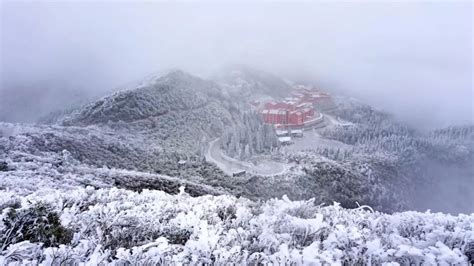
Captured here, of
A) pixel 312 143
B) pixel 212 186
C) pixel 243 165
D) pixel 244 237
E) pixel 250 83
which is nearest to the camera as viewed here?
pixel 244 237

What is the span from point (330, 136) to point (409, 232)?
30.2 metres

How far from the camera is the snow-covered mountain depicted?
3084mm

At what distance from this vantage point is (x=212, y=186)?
17281 mm

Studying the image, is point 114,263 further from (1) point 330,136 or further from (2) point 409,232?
(1) point 330,136

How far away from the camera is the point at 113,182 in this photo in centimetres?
1194

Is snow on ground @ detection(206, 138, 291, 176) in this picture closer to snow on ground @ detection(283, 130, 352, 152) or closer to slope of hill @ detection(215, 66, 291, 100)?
snow on ground @ detection(283, 130, 352, 152)

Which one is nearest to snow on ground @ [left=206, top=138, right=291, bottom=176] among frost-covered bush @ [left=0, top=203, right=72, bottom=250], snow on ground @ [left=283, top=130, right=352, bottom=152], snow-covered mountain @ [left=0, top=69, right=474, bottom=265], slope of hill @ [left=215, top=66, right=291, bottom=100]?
snow-covered mountain @ [left=0, top=69, right=474, bottom=265]

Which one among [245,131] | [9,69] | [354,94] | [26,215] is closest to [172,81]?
[245,131]

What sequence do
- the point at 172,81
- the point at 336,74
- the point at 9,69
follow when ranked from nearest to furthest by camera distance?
the point at 172,81 < the point at 9,69 < the point at 336,74

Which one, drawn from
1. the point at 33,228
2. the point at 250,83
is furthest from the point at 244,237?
the point at 250,83

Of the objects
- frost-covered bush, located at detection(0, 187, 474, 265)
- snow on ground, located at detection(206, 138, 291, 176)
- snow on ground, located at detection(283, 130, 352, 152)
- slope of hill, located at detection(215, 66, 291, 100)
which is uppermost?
frost-covered bush, located at detection(0, 187, 474, 265)

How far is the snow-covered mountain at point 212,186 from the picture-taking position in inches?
121

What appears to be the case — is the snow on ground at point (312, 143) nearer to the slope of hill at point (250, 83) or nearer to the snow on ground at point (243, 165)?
the snow on ground at point (243, 165)

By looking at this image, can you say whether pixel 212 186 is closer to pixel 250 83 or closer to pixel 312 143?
pixel 312 143
